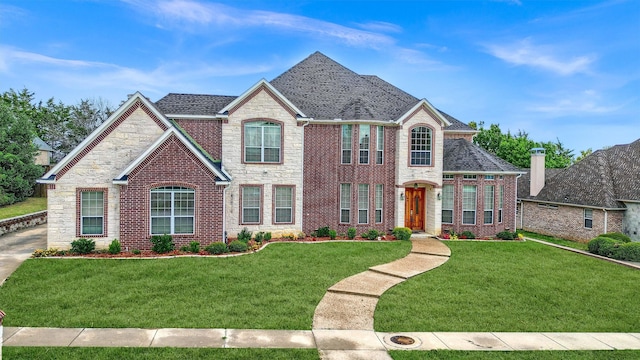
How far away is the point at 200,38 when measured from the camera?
2483cm

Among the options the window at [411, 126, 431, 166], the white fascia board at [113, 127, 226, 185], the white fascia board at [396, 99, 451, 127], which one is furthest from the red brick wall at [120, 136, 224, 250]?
the window at [411, 126, 431, 166]

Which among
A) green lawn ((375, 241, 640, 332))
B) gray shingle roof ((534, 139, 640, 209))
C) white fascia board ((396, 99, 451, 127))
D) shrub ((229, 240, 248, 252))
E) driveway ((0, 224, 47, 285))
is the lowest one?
green lawn ((375, 241, 640, 332))

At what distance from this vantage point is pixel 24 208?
91.0 ft

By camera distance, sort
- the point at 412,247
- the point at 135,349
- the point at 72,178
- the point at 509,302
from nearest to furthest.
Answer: the point at 135,349 → the point at 509,302 → the point at 72,178 → the point at 412,247

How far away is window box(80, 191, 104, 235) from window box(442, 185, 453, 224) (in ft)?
57.2

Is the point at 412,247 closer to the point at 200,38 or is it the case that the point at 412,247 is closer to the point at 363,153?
the point at 363,153

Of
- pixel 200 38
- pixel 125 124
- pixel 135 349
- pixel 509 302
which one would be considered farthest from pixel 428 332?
pixel 200 38

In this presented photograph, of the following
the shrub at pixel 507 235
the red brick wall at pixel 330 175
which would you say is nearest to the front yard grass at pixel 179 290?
the red brick wall at pixel 330 175

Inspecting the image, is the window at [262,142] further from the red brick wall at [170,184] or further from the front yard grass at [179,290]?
the front yard grass at [179,290]

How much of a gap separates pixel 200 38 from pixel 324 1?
337 inches

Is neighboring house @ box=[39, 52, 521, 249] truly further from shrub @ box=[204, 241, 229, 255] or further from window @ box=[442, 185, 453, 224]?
shrub @ box=[204, 241, 229, 255]

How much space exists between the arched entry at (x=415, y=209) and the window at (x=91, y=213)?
51.6 ft

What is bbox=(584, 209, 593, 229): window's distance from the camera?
85.1 feet

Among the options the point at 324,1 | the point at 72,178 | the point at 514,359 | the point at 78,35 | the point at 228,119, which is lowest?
the point at 514,359
